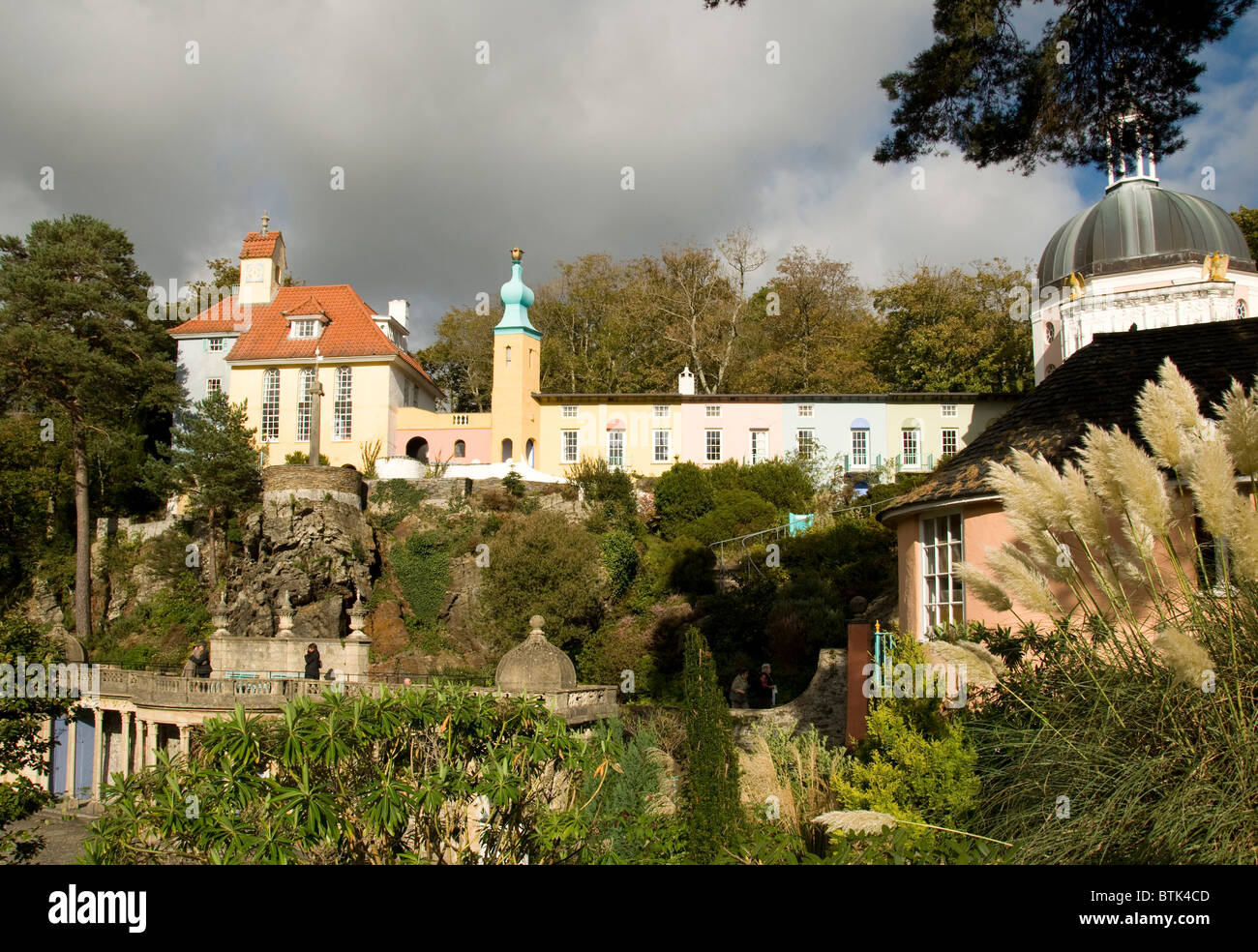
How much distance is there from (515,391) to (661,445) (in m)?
7.02

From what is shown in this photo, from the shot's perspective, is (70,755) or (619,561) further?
(619,561)

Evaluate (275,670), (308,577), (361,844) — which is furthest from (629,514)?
(361,844)

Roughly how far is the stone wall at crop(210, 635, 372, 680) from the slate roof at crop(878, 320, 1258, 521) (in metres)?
13.6

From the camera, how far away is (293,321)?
4409cm

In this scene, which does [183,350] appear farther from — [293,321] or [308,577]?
[308,577]

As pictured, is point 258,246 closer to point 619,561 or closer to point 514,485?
point 514,485

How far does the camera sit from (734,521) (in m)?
33.5

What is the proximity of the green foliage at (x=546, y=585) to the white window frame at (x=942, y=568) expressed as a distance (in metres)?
15.5

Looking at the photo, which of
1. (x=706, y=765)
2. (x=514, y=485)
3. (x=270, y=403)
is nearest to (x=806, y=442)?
(x=514, y=485)

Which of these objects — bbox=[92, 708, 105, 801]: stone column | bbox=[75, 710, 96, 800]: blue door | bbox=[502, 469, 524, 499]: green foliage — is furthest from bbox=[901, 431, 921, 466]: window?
bbox=[75, 710, 96, 800]: blue door

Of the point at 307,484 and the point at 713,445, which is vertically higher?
the point at 713,445

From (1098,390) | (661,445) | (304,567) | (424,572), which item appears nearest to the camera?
(1098,390)

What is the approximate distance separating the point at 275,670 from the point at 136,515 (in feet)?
69.8

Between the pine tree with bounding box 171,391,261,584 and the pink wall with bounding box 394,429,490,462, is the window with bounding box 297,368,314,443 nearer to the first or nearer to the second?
the pink wall with bounding box 394,429,490,462
